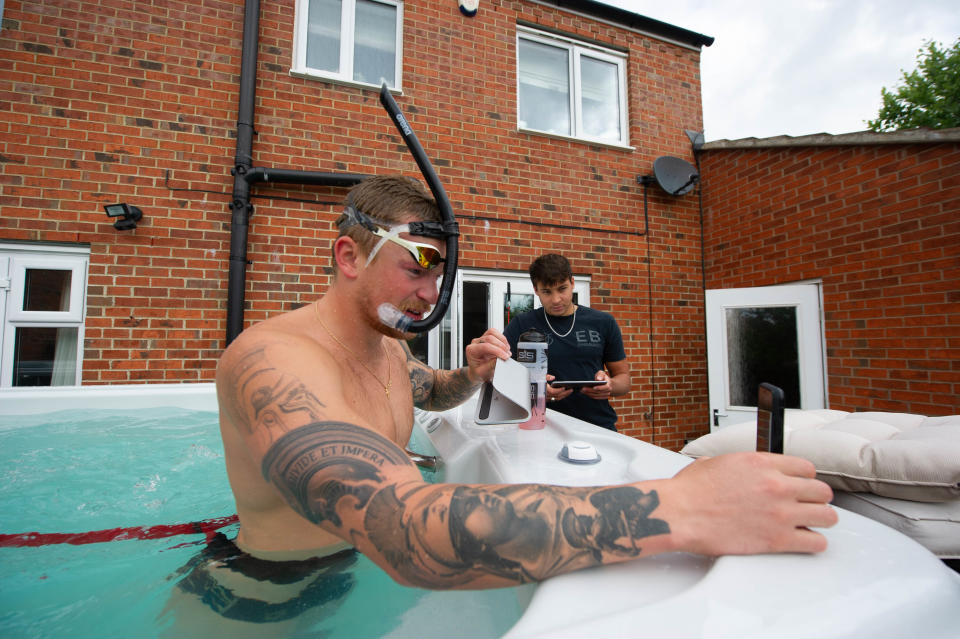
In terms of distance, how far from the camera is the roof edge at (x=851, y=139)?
9.37ft

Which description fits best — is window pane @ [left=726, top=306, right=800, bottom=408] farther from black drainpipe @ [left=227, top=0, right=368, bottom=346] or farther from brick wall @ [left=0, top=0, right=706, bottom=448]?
black drainpipe @ [left=227, top=0, right=368, bottom=346]

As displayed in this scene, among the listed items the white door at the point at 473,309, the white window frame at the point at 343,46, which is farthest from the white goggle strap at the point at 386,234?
the white window frame at the point at 343,46

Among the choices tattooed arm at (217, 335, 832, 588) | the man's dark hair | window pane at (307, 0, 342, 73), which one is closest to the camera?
tattooed arm at (217, 335, 832, 588)

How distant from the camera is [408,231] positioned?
4.10 feet

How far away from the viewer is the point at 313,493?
0.74 meters

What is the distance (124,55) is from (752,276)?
5903 millimetres

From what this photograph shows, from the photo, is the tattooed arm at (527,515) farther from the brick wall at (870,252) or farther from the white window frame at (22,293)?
the brick wall at (870,252)

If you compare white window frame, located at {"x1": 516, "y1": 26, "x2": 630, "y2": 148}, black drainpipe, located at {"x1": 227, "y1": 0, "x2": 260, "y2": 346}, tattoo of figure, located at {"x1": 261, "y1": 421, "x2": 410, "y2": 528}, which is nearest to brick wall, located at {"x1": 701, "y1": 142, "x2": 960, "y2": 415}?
white window frame, located at {"x1": 516, "y1": 26, "x2": 630, "y2": 148}

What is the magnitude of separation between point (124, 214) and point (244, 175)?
867 millimetres

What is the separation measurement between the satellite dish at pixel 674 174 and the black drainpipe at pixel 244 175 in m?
3.40

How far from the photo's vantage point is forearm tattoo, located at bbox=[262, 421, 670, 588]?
2.14 feet

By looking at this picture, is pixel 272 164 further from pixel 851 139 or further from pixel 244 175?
pixel 851 139

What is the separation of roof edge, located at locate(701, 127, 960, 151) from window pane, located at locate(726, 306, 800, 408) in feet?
4.75

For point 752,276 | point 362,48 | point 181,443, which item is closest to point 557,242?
point 752,276
